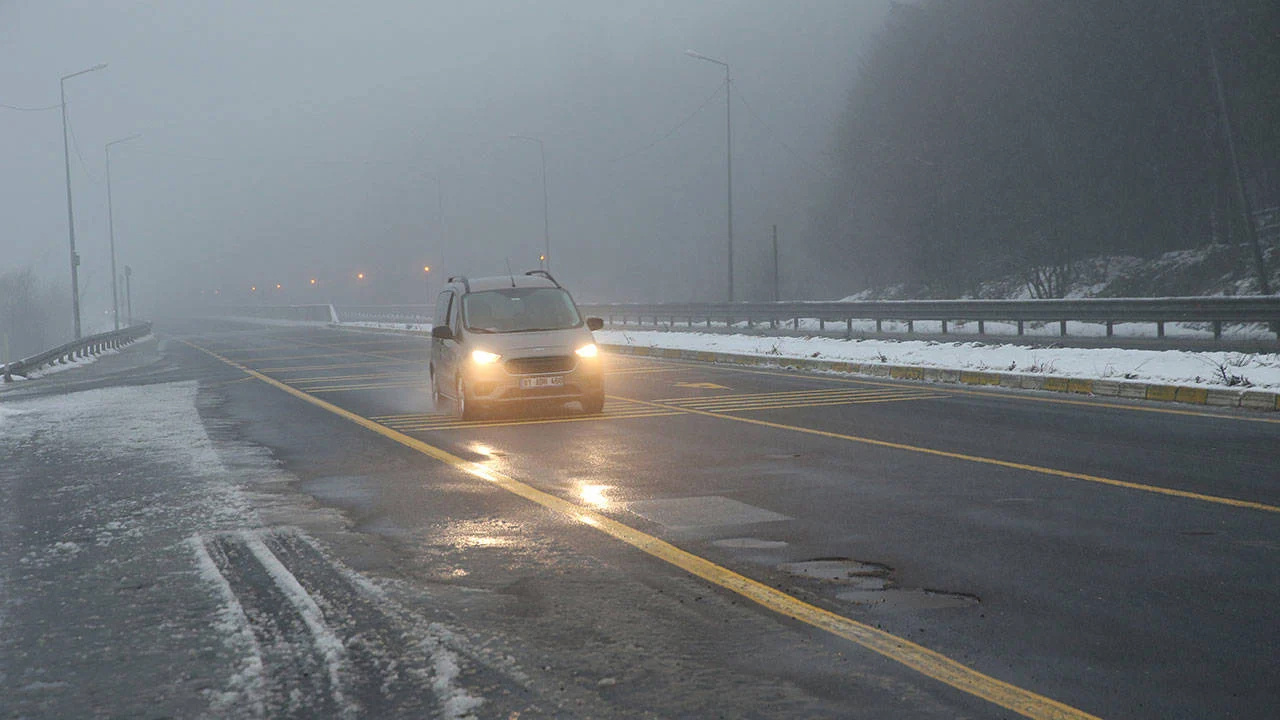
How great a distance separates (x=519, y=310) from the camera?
656 inches

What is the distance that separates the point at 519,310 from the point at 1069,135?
133 feet

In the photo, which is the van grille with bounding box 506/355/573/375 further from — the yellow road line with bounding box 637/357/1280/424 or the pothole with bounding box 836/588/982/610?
the pothole with bounding box 836/588/982/610

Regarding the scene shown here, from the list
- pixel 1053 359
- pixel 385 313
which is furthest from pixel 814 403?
pixel 385 313

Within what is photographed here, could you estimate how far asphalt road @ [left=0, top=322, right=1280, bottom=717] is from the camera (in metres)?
4.61

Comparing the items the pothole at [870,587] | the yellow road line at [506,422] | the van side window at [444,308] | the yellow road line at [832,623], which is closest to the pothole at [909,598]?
the pothole at [870,587]

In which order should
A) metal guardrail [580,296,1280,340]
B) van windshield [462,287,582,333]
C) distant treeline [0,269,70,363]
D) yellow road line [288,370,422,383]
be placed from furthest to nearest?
distant treeline [0,269,70,363], metal guardrail [580,296,1280,340], yellow road line [288,370,422,383], van windshield [462,287,582,333]

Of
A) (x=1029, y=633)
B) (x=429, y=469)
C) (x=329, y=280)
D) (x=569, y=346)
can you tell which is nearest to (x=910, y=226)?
(x=569, y=346)

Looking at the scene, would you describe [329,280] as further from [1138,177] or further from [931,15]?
[1138,177]

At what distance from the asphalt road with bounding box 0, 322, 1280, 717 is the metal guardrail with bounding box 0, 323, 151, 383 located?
19.0 m

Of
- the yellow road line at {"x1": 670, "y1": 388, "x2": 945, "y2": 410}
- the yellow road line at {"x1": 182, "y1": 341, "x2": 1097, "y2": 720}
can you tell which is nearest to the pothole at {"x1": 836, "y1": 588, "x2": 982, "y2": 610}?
the yellow road line at {"x1": 182, "y1": 341, "x2": 1097, "y2": 720}

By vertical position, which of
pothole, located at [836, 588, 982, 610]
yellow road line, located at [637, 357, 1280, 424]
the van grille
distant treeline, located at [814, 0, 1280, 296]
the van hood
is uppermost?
distant treeline, located at [814, 0, 1280, 296]

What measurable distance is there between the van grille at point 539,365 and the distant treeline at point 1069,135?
122 feet

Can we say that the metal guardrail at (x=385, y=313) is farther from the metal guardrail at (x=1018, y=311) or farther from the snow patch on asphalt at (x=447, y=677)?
the snow patch on asphalt at (x=447, y=677)

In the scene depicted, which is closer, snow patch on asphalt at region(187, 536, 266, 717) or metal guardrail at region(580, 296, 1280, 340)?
snow patch on asphalt at region(187, 536, 266, 717)
